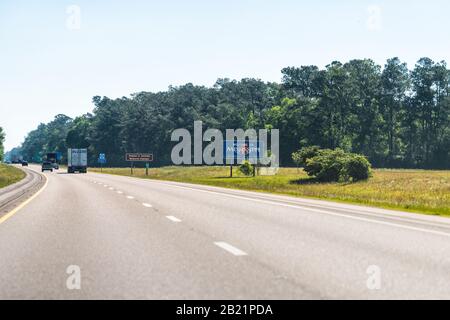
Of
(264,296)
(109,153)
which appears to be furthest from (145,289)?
(109,153)

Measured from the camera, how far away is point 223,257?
28.2 feet

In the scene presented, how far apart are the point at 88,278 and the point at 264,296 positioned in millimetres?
2169

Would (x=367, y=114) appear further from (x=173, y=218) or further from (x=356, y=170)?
(x=173, y=218)

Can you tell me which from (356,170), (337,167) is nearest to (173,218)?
(356,170)

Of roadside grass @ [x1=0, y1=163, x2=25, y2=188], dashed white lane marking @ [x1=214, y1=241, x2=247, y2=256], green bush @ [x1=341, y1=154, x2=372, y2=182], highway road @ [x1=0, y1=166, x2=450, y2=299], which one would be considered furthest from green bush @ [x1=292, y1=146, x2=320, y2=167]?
dashed white lane marking @ [x1=214, y1=241, x2=247, y2=256]

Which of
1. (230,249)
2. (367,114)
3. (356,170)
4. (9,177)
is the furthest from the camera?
(367,114)

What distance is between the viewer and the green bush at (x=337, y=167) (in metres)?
53.2

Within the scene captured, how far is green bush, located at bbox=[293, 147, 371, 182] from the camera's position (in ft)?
175

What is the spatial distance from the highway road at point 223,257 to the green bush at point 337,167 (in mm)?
38114

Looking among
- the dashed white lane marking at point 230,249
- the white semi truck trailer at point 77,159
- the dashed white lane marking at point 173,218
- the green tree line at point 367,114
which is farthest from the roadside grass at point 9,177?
the green tree line at point 367,114

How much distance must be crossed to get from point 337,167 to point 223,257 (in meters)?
46.5

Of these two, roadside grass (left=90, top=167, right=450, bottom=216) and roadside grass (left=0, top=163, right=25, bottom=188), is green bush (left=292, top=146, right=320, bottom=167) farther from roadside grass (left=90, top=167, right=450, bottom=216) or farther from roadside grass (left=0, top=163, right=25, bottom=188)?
roadside grass (left=0, top=163, right=25, bottom=188)

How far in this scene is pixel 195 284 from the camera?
6641mm

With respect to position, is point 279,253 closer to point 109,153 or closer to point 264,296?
point 264,296
